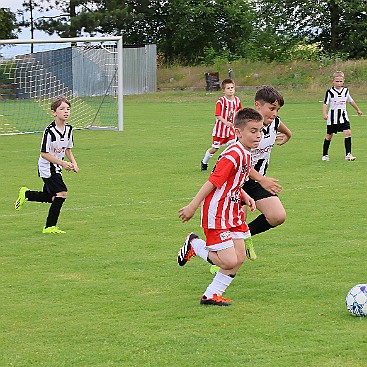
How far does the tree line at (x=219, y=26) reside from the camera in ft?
178

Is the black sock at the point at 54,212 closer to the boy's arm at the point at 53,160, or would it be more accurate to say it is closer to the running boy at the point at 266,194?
the boy's arm at the point at 53,160

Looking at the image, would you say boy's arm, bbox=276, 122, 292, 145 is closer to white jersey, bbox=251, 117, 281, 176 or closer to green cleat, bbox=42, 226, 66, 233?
white jersey, bbox=251, 117, 281, 176

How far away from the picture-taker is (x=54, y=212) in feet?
32.3

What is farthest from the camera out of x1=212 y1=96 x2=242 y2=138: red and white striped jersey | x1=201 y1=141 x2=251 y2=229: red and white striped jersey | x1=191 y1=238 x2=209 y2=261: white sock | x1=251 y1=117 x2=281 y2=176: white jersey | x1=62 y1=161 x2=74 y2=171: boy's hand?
x1=212 y1=96 x2=242 y2=138: red and white striped jersey

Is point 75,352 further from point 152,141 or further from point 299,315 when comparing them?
point 152,141

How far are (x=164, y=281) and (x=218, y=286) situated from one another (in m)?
0.90

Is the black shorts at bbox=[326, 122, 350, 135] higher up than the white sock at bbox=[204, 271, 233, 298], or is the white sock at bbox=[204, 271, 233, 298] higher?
the white sock at bbox=[204, 271, 233, 298]

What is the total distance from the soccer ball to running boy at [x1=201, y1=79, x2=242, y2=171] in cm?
873

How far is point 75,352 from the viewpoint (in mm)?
5582

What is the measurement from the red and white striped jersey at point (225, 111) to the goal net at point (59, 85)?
11876mm

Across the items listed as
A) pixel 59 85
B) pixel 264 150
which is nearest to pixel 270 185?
pixel 264 150

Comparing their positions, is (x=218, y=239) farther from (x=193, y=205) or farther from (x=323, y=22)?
(x=323, y=22)

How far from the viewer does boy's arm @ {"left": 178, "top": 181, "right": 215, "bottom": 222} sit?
6.33 metres

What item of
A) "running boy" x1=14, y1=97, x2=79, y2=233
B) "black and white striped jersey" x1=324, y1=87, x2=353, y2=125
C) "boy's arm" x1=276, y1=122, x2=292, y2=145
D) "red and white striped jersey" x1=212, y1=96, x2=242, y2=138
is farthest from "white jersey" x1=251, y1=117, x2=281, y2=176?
"black and white striped jersey" x1=324, y1=87, x2=353, y2=125
